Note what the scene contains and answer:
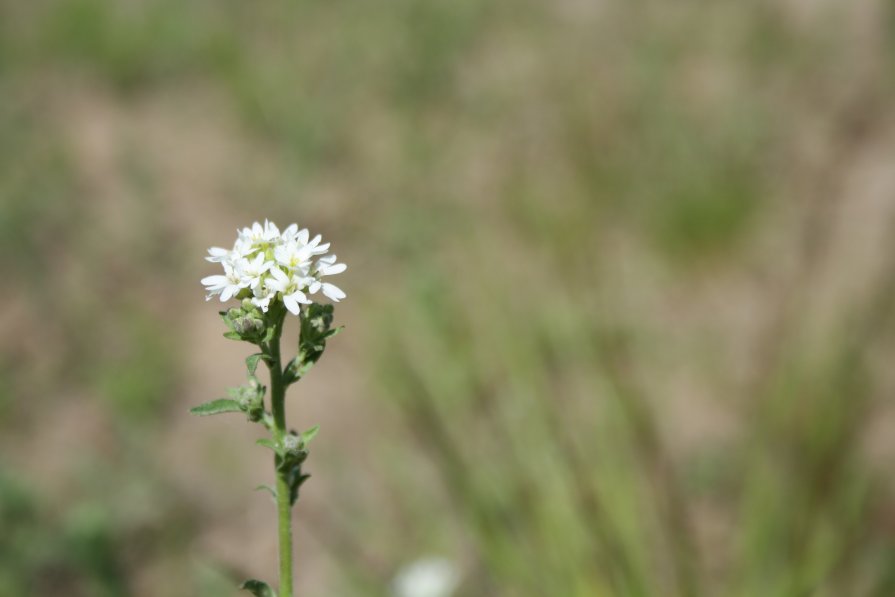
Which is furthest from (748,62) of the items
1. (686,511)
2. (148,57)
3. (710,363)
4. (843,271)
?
(148,57)

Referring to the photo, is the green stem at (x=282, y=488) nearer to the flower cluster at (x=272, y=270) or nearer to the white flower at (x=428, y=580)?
the flower cluster at (x=272, y=270)

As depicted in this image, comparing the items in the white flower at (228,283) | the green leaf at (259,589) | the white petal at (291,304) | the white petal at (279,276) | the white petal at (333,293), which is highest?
the white flower at (228,283)

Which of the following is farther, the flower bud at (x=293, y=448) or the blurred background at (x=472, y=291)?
the blurred background at (x=472, y=291)

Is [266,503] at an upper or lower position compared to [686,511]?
upper

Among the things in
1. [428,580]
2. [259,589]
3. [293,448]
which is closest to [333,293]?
[293,448]

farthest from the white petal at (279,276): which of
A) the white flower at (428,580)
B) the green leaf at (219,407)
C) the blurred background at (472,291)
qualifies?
the white flower at (428,580)

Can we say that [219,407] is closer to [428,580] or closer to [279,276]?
[279,276]

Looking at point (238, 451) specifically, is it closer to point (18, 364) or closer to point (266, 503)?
point (266, 503)
